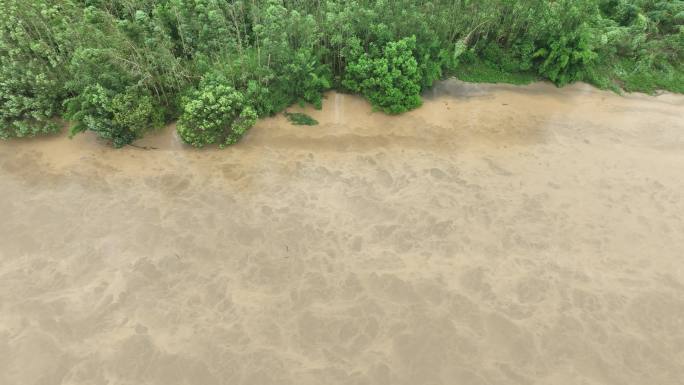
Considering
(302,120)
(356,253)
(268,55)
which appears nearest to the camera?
(356,253)

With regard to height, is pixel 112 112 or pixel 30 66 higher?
pixel 30 66

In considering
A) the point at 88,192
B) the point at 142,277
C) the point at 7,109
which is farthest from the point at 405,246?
the point at 7,109

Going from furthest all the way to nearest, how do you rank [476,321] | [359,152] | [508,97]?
[508,97], [359,152], [476,321]

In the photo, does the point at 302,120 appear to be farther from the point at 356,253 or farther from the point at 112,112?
the point at 112,112

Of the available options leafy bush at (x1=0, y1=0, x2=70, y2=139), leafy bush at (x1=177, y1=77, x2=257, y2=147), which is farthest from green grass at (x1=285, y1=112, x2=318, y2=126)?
leafy bush at (x1=0, y1=0, x2=70, y2=139)

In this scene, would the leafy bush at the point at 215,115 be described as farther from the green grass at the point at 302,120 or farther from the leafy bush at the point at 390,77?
the leafy bush at the point at 390,77

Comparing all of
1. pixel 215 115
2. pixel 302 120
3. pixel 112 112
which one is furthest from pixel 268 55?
pixel 112 112

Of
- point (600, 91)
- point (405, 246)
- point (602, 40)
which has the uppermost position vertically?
point (602, 40)

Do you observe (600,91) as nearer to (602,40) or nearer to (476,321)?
(602,40)
